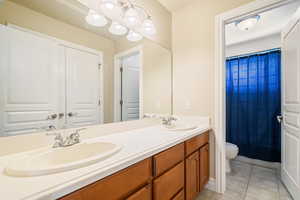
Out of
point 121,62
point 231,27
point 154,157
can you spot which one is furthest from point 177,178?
point 231,27

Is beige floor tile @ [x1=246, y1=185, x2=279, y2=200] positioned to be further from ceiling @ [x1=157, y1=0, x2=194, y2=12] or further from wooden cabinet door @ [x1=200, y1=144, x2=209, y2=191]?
ceiling @ [x1=157, y1=0, x2=194, y2=12]

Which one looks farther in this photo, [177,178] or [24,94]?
[177,178]

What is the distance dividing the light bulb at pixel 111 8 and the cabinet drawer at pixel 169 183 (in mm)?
1427

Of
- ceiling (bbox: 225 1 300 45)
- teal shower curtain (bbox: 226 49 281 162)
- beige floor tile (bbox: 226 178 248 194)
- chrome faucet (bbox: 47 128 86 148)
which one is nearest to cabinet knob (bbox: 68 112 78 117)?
chrome faucet (bbox: 47 128 86 148)

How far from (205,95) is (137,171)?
51.5 inches

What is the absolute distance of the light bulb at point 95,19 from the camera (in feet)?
4.00

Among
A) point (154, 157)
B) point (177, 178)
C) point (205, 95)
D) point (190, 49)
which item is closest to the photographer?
point (154, 157)

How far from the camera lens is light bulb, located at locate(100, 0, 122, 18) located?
4.23ft

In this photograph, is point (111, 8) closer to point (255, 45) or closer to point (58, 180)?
point (58, 180)

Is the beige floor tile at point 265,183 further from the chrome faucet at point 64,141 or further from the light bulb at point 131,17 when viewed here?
the light bulb at point 131,17

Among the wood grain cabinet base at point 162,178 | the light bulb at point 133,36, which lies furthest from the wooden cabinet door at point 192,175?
the light bulb at point 133,36

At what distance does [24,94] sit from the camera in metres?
0.90

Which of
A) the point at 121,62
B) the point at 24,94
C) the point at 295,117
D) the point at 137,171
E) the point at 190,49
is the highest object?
the point at 190,49

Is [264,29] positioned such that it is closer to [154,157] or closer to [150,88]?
[150,88]
